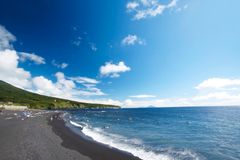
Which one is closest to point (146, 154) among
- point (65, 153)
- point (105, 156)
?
point (105, 156)

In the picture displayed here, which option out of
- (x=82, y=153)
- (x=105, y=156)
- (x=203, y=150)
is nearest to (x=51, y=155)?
(x=82, y=153)

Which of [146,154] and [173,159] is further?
[146,154]

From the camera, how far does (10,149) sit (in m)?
18.9

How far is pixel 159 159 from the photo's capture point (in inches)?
719

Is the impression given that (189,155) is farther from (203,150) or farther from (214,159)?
(203,150)

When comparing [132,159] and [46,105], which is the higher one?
[46,105]

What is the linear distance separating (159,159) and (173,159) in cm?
144

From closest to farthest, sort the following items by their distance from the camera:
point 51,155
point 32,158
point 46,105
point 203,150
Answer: point 32,158 → point 51,155 → point 203,150 → point 46,105

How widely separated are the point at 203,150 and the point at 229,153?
2.76 m

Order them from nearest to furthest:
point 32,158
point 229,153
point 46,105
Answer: point 32,158
point 229,153
point 46,105

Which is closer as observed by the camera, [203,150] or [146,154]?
[146,154]

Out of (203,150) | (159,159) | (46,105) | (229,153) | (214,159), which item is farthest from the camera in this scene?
(46,105)

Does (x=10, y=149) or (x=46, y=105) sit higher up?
(x=46, y=105)

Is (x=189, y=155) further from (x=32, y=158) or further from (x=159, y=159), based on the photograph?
(x=32, y=158)
